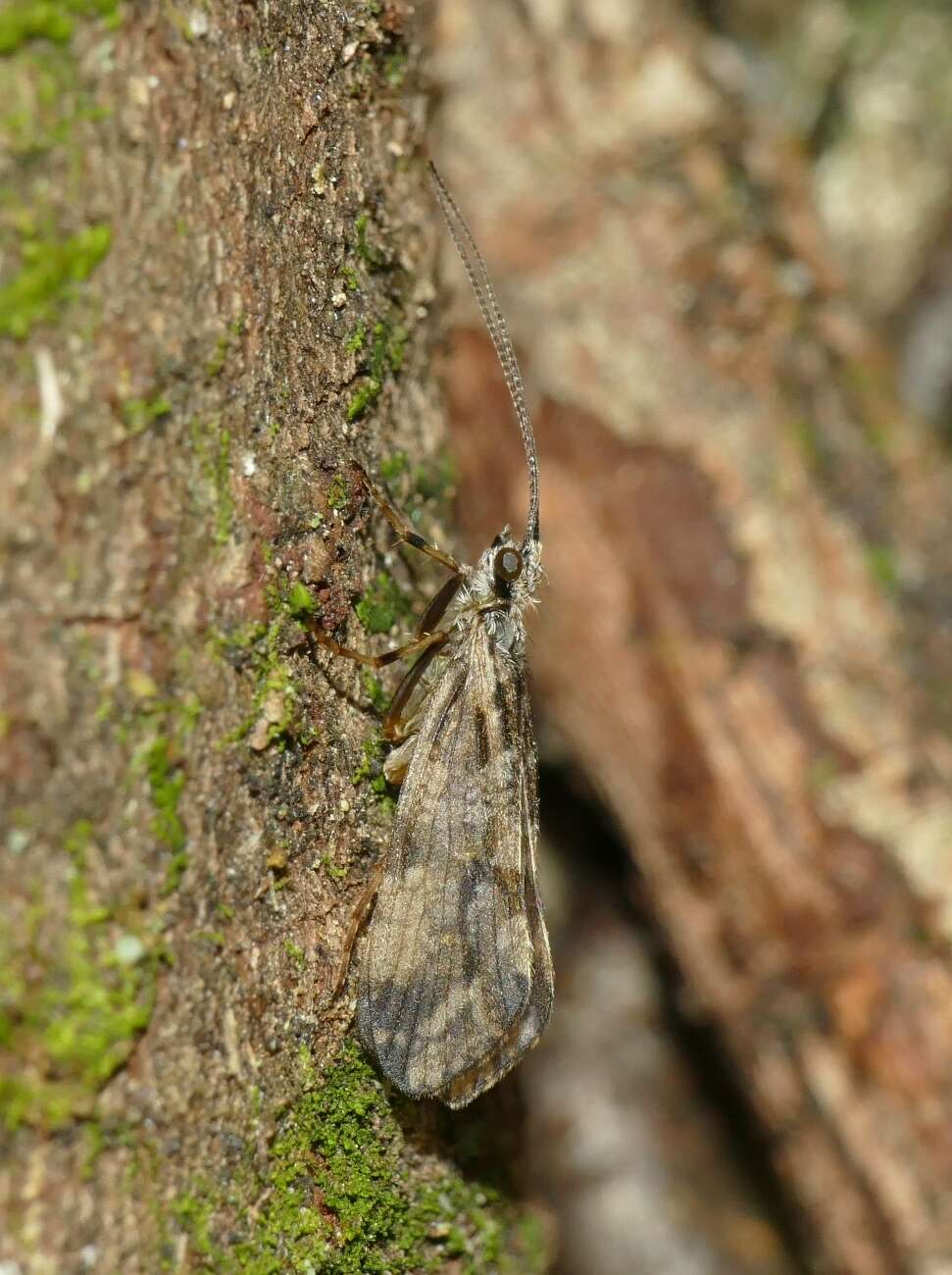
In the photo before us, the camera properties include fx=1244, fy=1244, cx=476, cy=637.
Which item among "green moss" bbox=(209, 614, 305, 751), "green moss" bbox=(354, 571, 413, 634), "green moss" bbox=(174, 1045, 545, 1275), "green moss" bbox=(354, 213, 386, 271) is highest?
"green moss" bbox=(354, 213, 386, 271)

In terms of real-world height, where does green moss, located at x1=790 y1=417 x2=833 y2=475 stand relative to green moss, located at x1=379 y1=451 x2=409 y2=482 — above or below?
above

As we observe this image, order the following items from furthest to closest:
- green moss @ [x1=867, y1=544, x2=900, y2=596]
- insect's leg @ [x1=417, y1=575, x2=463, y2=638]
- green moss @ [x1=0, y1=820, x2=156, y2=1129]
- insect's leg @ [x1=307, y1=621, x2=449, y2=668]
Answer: green moss @ [x1=867, y1=544, x2=900, y2=596] < insect's leg @ [x1=417, y1=575, x2=463, y2=638] < insect's leg @ [x1=307, y1=621, x2=449, y2=668] < green moss @ [x1=0, y1=820, x2=156, y2=1129]

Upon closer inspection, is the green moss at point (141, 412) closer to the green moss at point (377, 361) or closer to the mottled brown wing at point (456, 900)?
the green moss at point (377, 361)

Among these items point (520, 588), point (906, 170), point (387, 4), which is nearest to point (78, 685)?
point (520, 588)

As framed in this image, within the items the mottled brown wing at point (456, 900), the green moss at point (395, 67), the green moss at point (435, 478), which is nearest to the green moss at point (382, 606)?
the mottled brown wing at point (456, 900)

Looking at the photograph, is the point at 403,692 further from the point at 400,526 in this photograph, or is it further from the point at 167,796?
the point at 167,796

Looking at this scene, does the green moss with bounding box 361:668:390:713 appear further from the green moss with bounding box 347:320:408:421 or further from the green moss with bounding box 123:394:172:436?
the green moss with bounding box 123:394:172:436

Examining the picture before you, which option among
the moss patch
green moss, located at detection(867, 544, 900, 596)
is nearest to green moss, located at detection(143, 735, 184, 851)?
the moss patch
